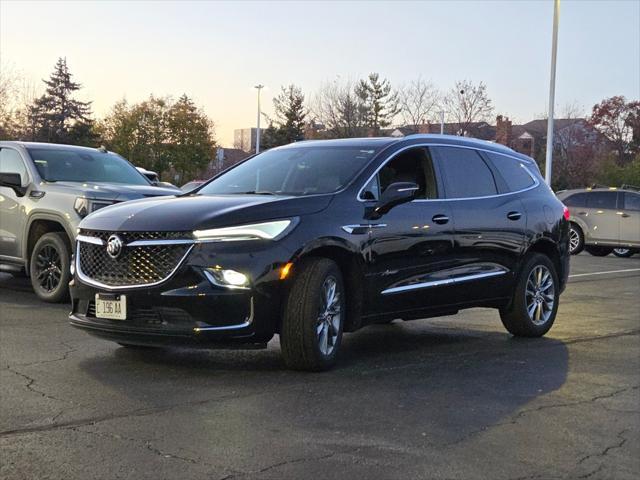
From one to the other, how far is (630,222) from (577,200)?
145 centimetres

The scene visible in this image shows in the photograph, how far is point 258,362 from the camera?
20.2ft

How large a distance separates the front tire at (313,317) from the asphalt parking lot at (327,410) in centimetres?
15

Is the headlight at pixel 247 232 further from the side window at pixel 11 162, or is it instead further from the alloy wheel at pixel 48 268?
the side window at pixel 11 162

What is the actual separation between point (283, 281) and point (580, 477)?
2.38 metres

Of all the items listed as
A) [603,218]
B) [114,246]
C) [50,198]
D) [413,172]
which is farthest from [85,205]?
[603,218]

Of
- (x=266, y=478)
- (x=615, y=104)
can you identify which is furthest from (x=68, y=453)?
(x=615, y=104)

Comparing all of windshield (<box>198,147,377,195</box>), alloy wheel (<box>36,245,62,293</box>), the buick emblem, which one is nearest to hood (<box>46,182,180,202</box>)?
alloy wheel (<box>36,245,62,293</box>)

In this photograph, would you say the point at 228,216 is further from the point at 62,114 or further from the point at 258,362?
the point at 62,114

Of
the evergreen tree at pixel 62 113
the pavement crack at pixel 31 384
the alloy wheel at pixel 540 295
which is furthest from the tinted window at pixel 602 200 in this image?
the evergreen tree at pixel 62 113

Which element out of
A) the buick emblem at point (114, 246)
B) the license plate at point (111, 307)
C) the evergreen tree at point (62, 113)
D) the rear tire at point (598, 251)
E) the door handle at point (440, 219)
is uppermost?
the evergreen tree at point (62, 113)

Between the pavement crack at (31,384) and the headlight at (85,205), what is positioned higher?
the headlight at (85,205)

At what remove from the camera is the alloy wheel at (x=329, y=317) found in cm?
567

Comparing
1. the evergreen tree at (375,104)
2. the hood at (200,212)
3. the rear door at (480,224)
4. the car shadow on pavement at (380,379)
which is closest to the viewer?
the car shadow on pavement at (380,379)

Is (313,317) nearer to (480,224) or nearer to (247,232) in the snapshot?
(247,232)
